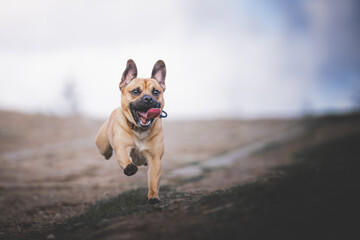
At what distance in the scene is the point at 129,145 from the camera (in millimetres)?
4832

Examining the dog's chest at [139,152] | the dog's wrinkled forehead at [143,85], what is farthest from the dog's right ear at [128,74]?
the dog's chest at [139,152]

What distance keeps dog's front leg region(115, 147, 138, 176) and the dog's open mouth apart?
1.64ft

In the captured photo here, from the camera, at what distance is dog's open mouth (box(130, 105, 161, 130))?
4453 mm

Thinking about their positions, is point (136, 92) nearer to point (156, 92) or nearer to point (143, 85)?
point (143, 85)

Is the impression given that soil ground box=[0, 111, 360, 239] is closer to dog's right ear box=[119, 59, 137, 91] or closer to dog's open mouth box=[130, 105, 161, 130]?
dog's open mouth box=[130, 105, 161, 130]

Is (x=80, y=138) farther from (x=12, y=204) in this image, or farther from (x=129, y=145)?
(x=129, y=145)

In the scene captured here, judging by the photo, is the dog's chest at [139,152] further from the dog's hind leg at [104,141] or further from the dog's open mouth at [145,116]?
the dog's hind leg at [104,141]

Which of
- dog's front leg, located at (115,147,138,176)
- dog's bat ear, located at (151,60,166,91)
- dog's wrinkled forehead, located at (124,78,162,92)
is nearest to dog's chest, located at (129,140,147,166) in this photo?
dog's front leg, located at (115,147,138,176)

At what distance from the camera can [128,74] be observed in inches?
199

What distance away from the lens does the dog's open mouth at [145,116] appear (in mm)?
4453

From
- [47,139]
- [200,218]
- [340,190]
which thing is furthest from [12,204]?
[47,139]

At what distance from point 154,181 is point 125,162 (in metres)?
0.57

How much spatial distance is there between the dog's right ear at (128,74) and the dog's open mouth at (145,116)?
1.91ft

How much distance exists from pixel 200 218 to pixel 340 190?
1.73 meters
